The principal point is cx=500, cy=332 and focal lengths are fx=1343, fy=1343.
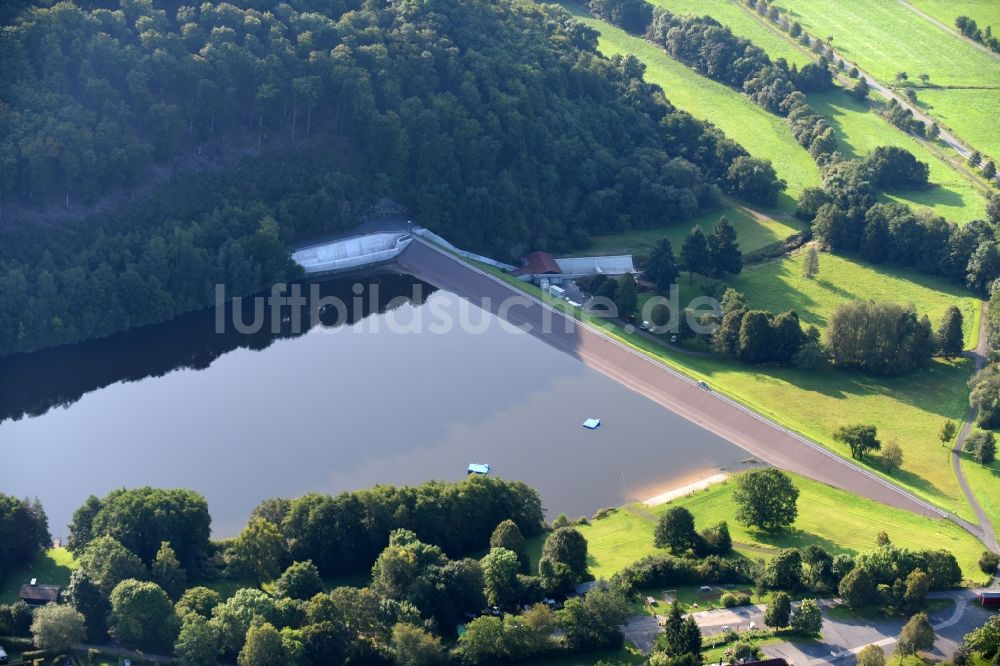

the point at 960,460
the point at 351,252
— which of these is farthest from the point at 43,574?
the point at 960,460

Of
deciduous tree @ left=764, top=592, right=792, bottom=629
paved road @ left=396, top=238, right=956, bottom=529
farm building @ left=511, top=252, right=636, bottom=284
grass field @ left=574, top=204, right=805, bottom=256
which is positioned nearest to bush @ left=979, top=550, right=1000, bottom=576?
paved road @ left=396, top=238, right=956, bottom=529

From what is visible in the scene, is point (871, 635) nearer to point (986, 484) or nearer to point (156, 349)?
A: point (986, 484)

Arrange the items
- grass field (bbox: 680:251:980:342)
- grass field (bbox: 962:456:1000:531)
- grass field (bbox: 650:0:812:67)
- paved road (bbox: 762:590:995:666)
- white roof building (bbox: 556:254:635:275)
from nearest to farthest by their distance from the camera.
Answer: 1. paved road (bbox: 762:590:995:666)
2. grass field (bbox: 962:456:1000:531)
3. grass field (bbox: 680:251:980:342)
4. white roof building (bbox: 556:254:635:275)
5. grass field (bbox: 650:0:812:67)

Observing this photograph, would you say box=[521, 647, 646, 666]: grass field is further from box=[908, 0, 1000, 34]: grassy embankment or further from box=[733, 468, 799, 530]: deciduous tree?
box=[908, 0, 1000, 34]: grassy embankment

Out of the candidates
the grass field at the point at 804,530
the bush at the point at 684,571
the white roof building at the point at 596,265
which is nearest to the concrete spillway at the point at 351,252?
the white roof building at the point at 596,265

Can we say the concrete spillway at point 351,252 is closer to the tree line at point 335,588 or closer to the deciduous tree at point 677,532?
the tree line at point 335,588

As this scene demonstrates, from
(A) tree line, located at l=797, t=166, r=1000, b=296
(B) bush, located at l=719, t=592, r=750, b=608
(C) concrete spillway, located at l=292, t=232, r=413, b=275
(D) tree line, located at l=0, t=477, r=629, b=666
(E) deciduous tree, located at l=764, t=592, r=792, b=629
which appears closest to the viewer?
(D) tree line, located at l=0, t=477, r=629, b=666
